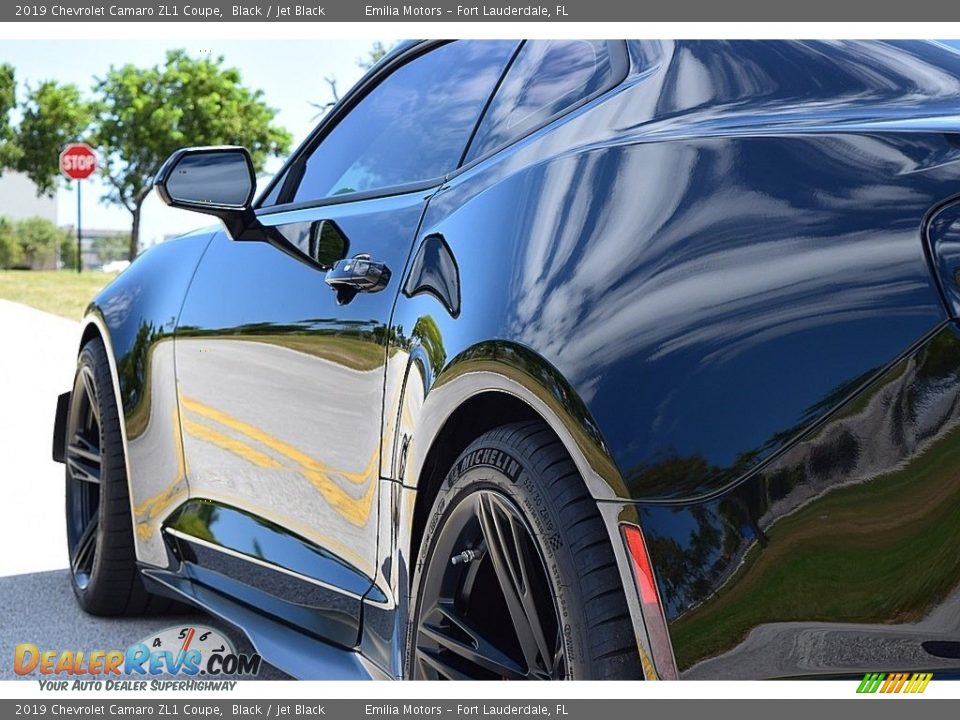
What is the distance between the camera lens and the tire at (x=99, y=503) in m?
4.08

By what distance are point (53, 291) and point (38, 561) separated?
919 inches

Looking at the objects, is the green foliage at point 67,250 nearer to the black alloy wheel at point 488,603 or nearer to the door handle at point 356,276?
the door handle at point 356,276

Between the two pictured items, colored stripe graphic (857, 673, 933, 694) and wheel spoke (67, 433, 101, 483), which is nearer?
colored stripe graphic (857, 673, 933, 694)

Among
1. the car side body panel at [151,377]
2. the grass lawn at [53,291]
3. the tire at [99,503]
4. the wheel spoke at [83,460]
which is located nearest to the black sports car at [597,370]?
the car side body panel at [151,377]

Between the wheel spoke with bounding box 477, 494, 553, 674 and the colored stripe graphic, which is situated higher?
the colored stripe graphic

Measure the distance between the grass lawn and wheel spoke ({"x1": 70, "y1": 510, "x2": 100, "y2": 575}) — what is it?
17.3 meters

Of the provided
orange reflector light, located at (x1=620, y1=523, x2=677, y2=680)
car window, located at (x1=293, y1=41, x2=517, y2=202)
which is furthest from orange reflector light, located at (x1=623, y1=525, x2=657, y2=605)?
car window, located at (x1=293, y1=41, x2=517, y2=202)

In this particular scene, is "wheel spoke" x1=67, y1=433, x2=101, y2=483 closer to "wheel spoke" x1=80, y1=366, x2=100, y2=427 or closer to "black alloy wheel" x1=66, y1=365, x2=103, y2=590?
"black alloy wheel" x1=66, y1=365, x2=103, y2=590

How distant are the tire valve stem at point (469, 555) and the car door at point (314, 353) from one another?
1.09 ft

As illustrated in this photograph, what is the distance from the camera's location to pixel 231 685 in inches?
92.6

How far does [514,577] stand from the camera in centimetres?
212

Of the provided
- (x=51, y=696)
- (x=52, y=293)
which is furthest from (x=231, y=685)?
(x=52, y=293)

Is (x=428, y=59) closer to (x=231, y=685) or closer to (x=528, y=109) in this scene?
(x=528, y=109)

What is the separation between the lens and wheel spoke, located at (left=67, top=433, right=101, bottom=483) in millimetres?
4324
